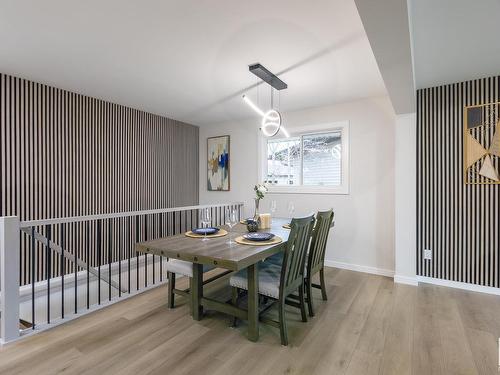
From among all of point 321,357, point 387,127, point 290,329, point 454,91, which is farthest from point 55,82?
point 454,91

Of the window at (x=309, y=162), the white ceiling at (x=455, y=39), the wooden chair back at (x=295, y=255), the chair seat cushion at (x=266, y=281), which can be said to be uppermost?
the white ceiling at (x=455, y=39)

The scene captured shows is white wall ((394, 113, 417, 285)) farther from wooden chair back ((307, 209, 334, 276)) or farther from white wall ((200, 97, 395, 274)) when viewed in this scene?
wooden chair back ((307, 209, 334, 276))

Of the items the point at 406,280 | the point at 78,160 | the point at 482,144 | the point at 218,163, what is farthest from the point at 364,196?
the point at 78,160

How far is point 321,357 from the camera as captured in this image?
1.94 metres

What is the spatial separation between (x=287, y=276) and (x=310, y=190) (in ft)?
7.80

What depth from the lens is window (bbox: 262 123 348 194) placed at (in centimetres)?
413

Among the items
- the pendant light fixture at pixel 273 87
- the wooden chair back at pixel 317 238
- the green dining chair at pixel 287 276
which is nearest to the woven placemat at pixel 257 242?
the green dining chair at pixel 287 276

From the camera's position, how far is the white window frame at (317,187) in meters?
4.02

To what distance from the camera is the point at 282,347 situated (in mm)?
2049

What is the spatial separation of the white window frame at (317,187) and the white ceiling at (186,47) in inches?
20.1

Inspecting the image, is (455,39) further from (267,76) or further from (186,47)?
(186,47)

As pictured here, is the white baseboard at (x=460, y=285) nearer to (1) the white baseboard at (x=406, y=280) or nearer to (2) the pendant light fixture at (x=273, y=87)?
(1) the white baseboard at (x=406, y=280)

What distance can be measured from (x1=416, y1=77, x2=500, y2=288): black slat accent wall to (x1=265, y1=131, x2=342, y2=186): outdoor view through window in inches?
44.6

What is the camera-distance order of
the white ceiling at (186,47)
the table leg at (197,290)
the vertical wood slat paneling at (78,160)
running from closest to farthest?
the white ceiling at (186,47) < the table leg at (197,290) < the vertical wood slat paneling at (78,160)
